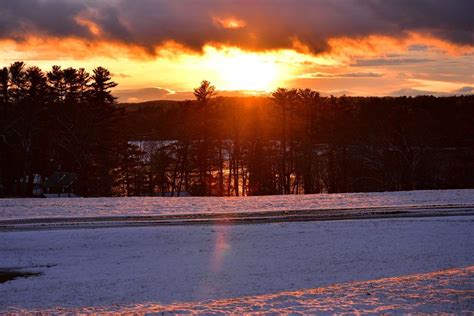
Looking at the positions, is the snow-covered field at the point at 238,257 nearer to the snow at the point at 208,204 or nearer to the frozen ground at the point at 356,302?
the frozen ground at the point at 356,302

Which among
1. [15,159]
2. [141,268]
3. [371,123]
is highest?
[371,123]

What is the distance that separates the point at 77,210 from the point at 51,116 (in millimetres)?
28923

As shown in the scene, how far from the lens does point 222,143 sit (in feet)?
195

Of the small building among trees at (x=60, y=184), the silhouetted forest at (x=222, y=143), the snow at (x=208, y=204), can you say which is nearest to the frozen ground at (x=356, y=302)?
the snow at (x=208, y=204)

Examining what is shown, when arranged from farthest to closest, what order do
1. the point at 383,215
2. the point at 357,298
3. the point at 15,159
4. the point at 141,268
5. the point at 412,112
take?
1. the point at 412,112
2. the point at 15,159
3. the point at 383,215
4. the point at 141,268
5. the point at 357,298

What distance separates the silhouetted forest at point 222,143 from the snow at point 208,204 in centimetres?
1987

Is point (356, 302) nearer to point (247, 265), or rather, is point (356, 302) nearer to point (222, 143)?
point (247, 265)

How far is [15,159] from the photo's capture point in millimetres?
52844

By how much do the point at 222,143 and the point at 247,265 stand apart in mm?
42545

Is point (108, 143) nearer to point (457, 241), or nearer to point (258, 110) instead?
point (258, 110)

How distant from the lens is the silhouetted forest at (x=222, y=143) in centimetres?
4959

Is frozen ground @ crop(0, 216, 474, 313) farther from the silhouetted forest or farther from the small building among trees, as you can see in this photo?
the small building among trees

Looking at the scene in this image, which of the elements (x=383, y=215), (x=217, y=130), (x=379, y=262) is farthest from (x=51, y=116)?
(x=379, y=262)

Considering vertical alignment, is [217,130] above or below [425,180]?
above
